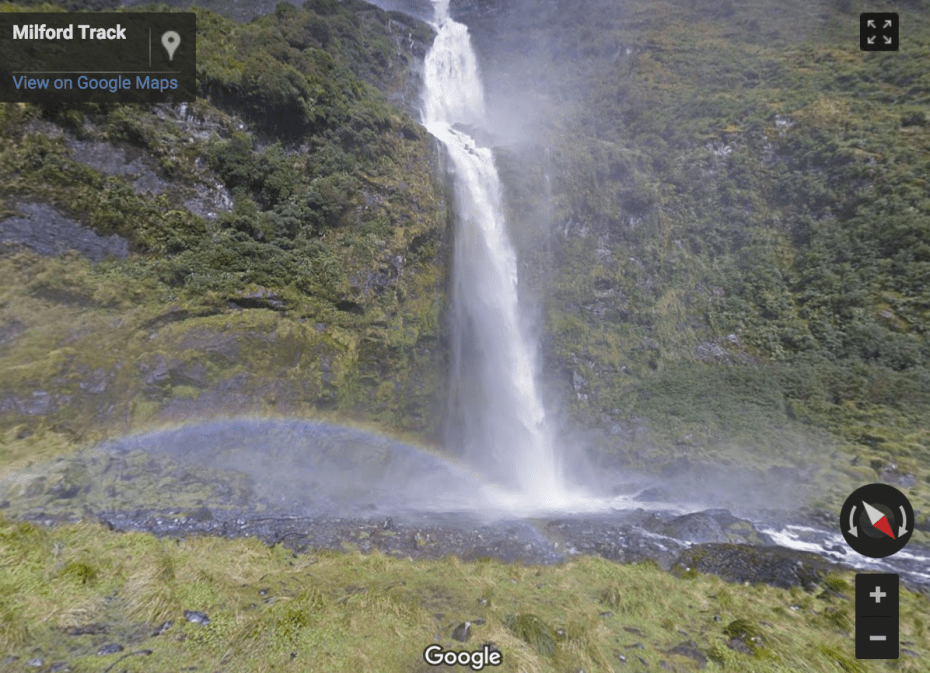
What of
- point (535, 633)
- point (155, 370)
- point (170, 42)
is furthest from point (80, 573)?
point (170, 42)

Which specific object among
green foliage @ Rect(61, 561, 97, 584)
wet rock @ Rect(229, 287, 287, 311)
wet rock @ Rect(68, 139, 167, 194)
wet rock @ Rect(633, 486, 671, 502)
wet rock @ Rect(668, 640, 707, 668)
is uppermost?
wet rock @ Rect(68, 139, 167, 194)

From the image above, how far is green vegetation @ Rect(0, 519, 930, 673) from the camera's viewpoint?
480 cm

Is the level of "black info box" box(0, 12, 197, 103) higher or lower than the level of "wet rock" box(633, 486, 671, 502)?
higher

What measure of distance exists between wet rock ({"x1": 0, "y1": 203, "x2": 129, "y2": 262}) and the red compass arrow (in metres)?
20.6

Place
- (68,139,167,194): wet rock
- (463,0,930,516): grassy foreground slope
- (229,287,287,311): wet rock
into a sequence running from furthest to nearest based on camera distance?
(463,0,930,516): grassy foreground slope, (229,287,287,311): wet rock, (68,139,167,194): wet rock

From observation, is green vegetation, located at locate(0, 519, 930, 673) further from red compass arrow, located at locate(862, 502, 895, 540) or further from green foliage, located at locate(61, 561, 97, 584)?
red compass arrow, located at locate(862, 502, 895, 540)

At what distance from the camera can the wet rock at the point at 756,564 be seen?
9.48 meters

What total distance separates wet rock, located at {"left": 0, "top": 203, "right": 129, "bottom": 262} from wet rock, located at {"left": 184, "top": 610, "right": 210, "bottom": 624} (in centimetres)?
1367

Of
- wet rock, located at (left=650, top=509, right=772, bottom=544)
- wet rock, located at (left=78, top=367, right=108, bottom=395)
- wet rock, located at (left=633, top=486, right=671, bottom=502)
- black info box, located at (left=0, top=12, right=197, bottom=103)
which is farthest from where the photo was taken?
wet rock, located at (left=633, top=486, right=671, bottom=502)

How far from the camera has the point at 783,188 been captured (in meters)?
28.4

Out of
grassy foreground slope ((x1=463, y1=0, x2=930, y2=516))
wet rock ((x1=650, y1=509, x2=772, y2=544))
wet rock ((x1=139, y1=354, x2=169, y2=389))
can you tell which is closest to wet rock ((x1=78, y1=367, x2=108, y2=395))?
wet rock ((x1=139, y1=354, x2=169, y2=389))

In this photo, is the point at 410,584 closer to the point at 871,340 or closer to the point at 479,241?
the point at 479,241

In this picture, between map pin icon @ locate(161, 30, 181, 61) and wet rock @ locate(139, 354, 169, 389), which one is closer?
wet rock @ locate(139, 354, 169, 389)

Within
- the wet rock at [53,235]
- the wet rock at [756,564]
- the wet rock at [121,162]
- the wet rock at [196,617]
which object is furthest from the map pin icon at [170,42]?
the wet rock at [756,564]
